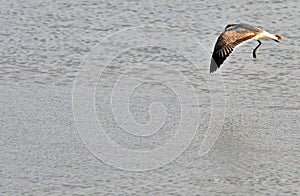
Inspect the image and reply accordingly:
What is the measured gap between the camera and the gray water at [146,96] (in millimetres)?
5141

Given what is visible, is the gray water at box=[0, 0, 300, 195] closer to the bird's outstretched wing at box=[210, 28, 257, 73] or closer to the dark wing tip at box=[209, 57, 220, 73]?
the dark wing tip at box=[209, 57, 220, 73]

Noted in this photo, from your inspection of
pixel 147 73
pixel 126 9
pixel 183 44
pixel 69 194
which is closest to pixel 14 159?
pixel 69 194

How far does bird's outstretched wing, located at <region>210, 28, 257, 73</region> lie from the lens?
631 cm

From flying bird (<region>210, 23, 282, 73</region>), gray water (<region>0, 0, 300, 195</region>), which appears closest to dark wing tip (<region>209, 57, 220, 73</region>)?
flying bird (<region>210, 23, 282, 73</region>)

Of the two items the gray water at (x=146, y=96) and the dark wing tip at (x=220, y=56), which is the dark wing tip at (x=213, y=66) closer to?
the dark wing tip at (x=220, y=56)

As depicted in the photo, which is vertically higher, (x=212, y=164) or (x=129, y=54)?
(x=129, y=54)

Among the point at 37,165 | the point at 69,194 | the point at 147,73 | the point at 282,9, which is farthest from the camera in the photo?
the point at 282,9

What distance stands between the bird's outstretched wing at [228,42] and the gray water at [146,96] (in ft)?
0.96

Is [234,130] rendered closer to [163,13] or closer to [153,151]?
[153,151]

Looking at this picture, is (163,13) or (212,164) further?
(163,13)

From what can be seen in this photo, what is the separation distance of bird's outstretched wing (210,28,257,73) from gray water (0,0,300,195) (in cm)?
29

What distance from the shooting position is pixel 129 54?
7.35 m

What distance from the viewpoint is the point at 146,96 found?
6492 millimetres

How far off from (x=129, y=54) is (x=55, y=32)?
89cm
